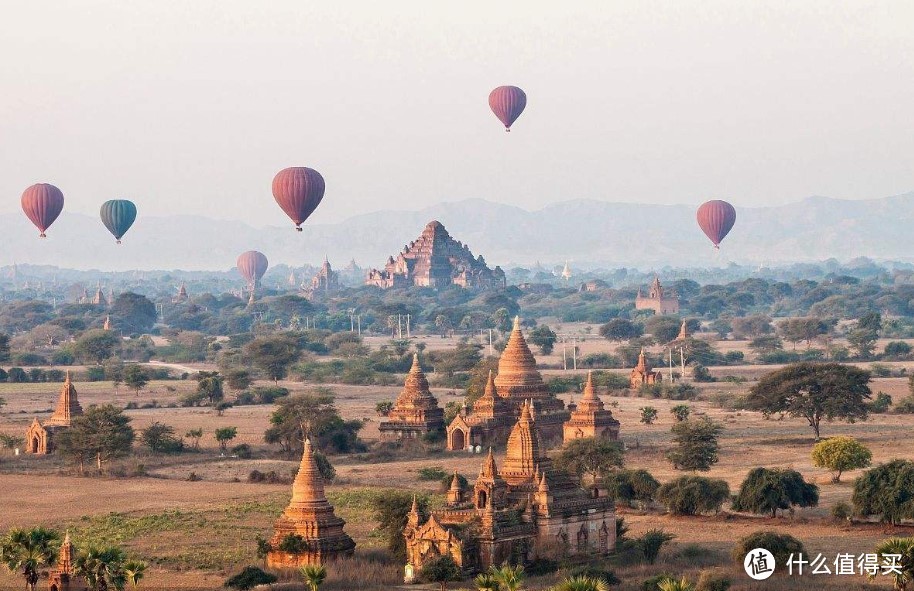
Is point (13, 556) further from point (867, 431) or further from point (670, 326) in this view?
point (670, 326)

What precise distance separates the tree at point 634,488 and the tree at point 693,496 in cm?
142

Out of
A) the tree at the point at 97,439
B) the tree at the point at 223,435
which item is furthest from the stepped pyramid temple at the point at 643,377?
the tree at the point at 97,439

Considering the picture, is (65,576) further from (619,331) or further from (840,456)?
(619,331)

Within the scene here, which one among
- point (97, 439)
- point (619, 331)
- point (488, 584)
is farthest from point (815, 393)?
point (619, 331)

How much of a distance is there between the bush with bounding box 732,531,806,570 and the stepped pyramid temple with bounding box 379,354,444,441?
108ft

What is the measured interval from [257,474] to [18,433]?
67.8 ft

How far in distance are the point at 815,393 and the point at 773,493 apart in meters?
23.5

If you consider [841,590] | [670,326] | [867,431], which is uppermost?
[670,326]

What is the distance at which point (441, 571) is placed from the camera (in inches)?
1708

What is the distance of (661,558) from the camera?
154 feet

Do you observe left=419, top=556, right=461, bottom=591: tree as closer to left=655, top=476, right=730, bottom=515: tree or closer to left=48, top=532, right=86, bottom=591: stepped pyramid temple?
left=48, top=532, right=86, bottom=591: stepped pyramid temple

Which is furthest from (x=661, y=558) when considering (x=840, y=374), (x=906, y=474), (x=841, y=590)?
(x=840, y=374)

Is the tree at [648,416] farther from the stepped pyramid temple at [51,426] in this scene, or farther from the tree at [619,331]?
the tree at [619,331]

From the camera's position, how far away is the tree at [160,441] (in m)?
74.1
